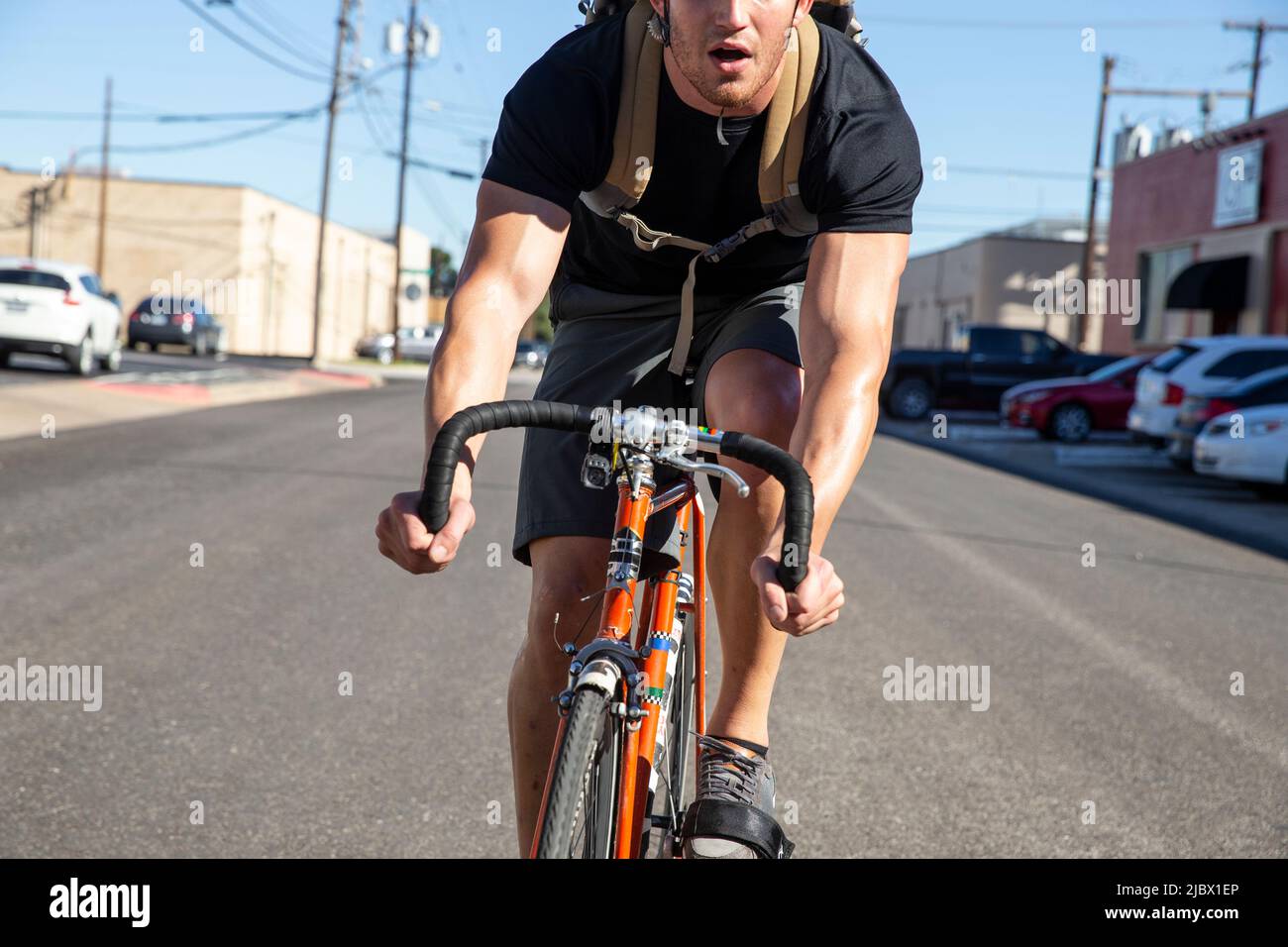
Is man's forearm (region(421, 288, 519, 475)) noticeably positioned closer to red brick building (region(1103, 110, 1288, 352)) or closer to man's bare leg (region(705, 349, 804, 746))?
man's bare leg (region(705, 349, 804, 746))

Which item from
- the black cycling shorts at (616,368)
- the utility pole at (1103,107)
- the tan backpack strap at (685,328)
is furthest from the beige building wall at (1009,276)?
the tan backpack strap at (685,328)

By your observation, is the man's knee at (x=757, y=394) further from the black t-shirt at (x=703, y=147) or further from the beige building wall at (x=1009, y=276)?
the beige building wall at (x=1009, y=276)

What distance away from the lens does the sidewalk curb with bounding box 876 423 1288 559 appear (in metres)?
11.2

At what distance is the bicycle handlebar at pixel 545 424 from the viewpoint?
5.85 ft

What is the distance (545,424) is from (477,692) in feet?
11.6

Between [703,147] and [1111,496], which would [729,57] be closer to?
[703,147]

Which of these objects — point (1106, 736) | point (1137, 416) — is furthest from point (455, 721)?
point (1137, 416)

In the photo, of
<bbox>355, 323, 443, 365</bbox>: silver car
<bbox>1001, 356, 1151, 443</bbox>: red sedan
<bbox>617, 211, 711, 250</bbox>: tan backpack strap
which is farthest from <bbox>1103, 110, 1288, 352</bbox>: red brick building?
<bbox>355, 323, 443, 365</bbox>: silver car

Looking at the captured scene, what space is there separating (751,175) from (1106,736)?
10.6 ft

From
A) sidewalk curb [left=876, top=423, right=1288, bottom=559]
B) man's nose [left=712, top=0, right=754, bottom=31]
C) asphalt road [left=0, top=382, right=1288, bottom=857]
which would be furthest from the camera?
sidewalk curb [left=876, top=423, right=1288, bottom=559]

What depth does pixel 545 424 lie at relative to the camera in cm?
189

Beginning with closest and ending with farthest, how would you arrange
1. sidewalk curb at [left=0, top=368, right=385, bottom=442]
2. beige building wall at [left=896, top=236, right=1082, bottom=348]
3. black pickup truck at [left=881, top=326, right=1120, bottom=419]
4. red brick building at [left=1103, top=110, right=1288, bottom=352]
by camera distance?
sidewalk curb at [left=0, top=368, right=385, bottom=442] → black pickup truck at [left=881, top=326, right=1120, bottom=419] → red brick building at [left=1103, top=110, right=1288, bottom=352] → beige building wall at [left=896, top=236, right=1082, bottom=348]

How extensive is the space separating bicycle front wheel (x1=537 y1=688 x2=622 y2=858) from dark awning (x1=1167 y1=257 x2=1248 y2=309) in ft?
97.5

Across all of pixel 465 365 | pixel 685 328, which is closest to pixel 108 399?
pixel 685 328
